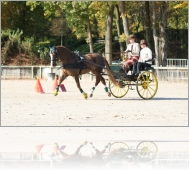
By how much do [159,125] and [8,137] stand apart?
3.85 m

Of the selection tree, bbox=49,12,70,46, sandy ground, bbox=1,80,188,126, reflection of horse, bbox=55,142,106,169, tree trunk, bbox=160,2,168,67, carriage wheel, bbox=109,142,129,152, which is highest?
tree, bbox=49,12,70,46

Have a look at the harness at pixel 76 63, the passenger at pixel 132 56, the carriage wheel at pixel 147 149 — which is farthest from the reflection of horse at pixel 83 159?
the harness at pixel 76 63

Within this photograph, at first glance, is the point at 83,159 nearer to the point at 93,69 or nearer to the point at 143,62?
the point at 143,62

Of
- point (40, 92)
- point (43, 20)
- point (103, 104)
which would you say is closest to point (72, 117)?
point (103, 104)

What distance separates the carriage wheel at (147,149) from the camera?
33.8 ft

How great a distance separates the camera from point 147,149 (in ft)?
36.4

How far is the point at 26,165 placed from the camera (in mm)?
9328

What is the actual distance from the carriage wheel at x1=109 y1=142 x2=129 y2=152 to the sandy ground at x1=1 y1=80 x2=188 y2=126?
4.14 metres

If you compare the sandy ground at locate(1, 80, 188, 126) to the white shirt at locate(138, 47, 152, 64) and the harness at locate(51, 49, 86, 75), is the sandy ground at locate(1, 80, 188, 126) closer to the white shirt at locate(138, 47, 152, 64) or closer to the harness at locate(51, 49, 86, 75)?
the harness at locate(51, 49, 86, 75)

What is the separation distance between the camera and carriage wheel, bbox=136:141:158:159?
1031 cm

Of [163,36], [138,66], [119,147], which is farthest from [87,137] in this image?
[163,36]

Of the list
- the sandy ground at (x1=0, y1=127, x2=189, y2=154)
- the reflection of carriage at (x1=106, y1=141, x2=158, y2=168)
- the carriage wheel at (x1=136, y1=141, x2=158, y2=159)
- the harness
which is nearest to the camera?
the reflection of carriage at (x1=106, y1=141, x2=158, y2=168)

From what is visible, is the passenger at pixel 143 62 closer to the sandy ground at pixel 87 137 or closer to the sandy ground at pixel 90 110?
the sandy ground at pixel 90 110

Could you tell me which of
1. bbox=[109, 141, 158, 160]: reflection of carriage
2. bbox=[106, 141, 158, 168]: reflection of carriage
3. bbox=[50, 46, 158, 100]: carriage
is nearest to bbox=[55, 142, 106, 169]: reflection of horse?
bbox=[106, 141, 158, 168]: reflection of carriage
